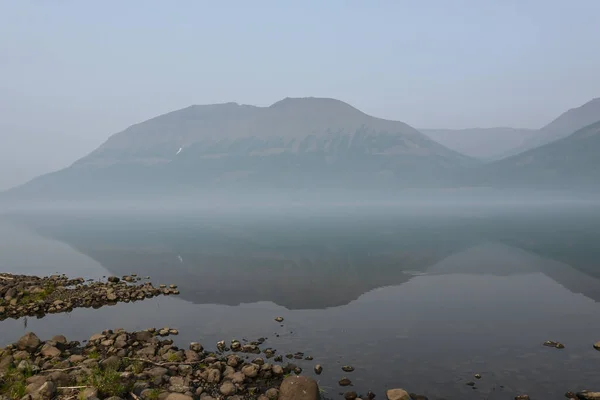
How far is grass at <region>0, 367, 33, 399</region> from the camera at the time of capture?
1423cm

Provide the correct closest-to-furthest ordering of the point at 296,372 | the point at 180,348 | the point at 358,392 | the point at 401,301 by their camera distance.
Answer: the point at 358,392 → the point at 296,372 → the point at 180,348 → the point at 401,301

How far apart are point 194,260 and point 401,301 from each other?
111ft

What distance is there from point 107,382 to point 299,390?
23.5 feet

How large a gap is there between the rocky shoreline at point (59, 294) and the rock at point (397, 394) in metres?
23.5

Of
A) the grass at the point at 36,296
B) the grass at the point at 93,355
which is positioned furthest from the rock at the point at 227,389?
the grass at the point at 36,296

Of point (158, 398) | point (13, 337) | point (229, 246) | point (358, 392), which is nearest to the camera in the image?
point (158, 398)

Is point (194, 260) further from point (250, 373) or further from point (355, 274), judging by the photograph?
point (250, 373)

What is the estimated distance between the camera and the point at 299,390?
14.1 metres

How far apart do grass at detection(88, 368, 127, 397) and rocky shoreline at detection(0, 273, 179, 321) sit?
51.6ft

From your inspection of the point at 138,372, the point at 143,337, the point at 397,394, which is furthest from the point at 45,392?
the point at 397,394

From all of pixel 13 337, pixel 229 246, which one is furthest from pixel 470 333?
pixel 229 246

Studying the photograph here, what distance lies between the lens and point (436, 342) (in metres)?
22.0

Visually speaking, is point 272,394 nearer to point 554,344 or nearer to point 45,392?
point 45,392

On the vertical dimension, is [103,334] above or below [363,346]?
above
